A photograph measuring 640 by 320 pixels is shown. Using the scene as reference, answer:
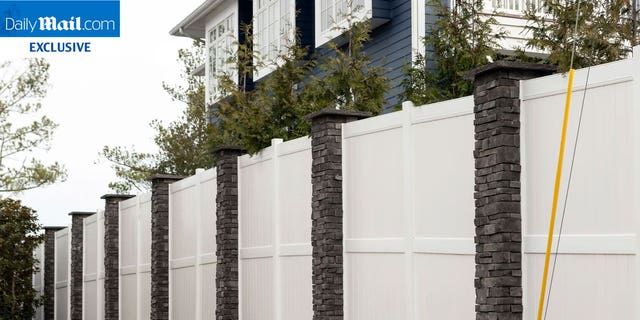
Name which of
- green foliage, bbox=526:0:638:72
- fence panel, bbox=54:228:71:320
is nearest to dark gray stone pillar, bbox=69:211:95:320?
fence panel, bbox=54:228:71:320

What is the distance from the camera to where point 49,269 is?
3183cm

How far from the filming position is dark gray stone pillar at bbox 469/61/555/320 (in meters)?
9.88

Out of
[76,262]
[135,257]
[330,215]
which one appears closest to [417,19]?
[330,215]

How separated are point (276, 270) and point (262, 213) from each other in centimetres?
98

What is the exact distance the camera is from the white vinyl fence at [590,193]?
28.7ft

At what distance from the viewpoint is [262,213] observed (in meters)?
15.7

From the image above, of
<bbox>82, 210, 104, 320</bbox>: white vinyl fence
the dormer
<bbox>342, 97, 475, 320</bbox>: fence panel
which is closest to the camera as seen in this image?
<bbox>342, 97, 475, 320</bbox>: fence panel

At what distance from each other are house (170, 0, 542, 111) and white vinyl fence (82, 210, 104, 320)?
176 inches

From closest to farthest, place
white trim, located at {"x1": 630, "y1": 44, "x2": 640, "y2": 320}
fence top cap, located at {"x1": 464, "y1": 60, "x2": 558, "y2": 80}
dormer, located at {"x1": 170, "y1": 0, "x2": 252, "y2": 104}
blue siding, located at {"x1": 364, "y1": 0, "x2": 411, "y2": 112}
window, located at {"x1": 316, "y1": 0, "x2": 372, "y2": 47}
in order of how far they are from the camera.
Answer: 1. white trim, located at {"x1": 630, "y1": 44, "x2": 640, "y2": 320}
2. fence top cap, located at {"x1": 464, "y1": 60, "x2": 558, "y2": 80}
3. blue siding, located at {"x1": 364, "y1": 0, "x2": 411, "y2": 112}
4. window, located at {"x1": 316, "y1": 0, "x2": 372, "y2": 47}
5. dormer, located at {"x1": 170, "y1": 0, "x2": 252, "y2": 104}

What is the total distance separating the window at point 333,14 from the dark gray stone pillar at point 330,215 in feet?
22.2

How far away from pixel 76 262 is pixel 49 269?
389cm

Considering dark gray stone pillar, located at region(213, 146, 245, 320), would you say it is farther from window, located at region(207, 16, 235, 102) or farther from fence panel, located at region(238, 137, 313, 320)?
window, located at region(207, 16, 235, 102)

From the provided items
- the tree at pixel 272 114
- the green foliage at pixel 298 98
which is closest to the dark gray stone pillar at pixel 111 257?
the green foliage at pixel 298 98

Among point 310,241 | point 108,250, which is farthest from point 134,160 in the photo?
point 310,241
